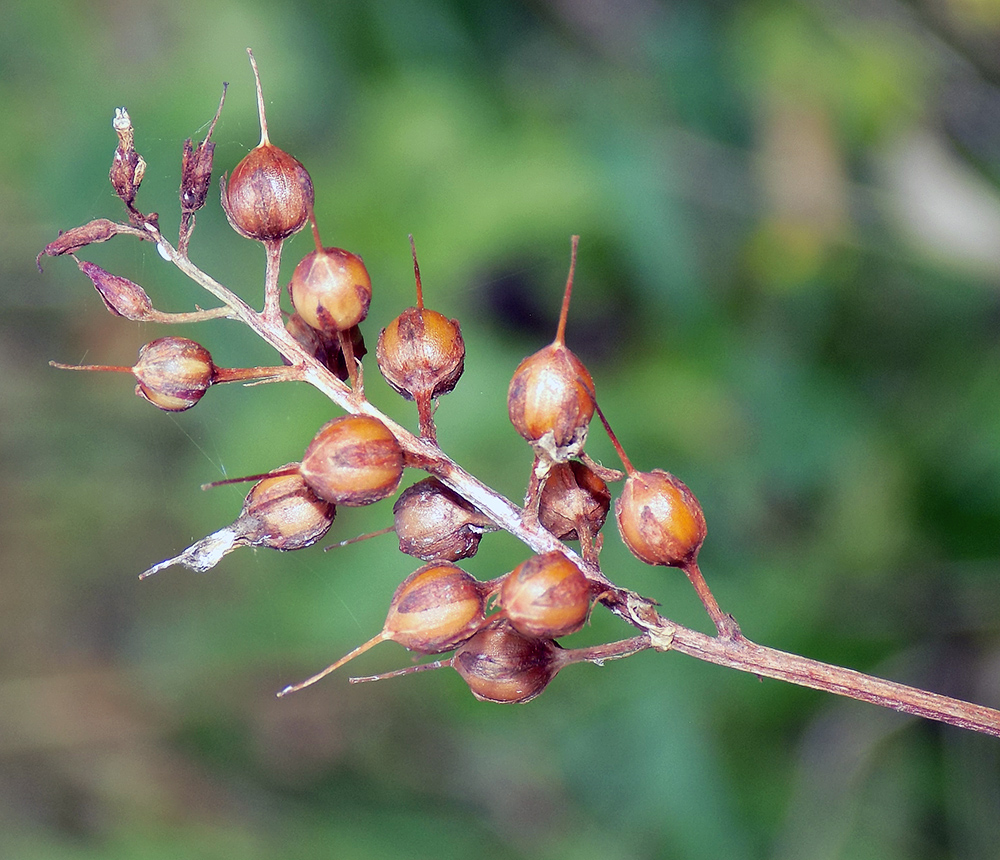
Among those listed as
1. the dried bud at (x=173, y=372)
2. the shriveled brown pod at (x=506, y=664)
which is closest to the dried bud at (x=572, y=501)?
the shriveled brown pod at (x=506, y=664)

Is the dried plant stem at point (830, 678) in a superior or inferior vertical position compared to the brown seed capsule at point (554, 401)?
inferior

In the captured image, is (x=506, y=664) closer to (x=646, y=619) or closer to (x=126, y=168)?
(x=646, y=619)

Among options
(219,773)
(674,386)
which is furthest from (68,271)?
(674,386)

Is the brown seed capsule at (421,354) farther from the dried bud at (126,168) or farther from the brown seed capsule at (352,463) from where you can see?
the dried bud at (126,168)

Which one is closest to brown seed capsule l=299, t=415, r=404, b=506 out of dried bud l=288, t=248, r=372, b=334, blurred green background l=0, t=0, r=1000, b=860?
dried bud l=288, t=248, r=372, b=334

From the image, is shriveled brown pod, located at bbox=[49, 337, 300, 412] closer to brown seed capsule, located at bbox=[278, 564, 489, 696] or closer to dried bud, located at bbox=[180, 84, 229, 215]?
dried bud, located at bbox=[180, 84, 229, 215]

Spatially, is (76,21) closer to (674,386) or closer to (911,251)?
(674,386)

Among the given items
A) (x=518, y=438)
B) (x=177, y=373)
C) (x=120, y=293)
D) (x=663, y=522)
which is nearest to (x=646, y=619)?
(x=663, y=522)
